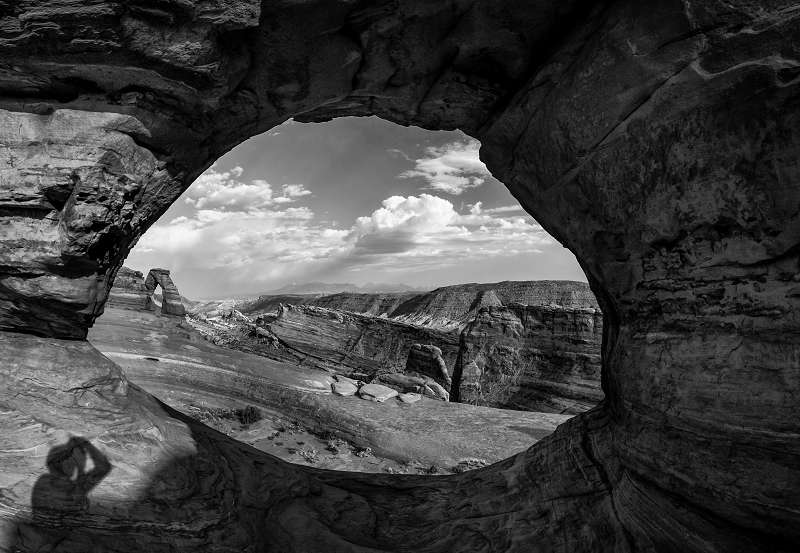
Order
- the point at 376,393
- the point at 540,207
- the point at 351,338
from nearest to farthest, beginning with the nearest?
the point at 540,207 → the point at 376,393 → the point at 351,338

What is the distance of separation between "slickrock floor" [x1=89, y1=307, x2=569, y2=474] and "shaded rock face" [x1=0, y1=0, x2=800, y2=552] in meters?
4.90

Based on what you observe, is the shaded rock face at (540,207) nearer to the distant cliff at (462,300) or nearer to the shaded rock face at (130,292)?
the shaded rock face at (130,292)

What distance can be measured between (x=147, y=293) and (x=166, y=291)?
2739 millimetres

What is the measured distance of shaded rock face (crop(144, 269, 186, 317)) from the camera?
31.5m

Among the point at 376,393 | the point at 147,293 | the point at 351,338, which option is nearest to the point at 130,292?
the point at 147,293

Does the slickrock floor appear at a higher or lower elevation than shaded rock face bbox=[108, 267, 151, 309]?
lower

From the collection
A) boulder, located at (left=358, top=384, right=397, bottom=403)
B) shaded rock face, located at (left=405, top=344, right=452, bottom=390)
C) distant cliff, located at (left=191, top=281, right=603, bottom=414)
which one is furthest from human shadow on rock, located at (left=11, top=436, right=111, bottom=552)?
shaded rock face, located at (left=405, top=344, right=452, bottom=390)

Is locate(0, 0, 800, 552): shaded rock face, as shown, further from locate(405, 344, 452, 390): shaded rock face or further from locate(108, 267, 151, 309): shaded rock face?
locate(108, 267, 151, 309): shaded rock face

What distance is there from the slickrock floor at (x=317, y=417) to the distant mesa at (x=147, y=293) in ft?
45.5

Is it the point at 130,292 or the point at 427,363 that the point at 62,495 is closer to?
the point at 427,363

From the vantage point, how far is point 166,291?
32.2 m

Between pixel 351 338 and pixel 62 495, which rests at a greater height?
pixel 62 495

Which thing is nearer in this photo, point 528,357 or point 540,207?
point 540,207

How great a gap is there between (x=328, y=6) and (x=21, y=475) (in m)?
6.17
